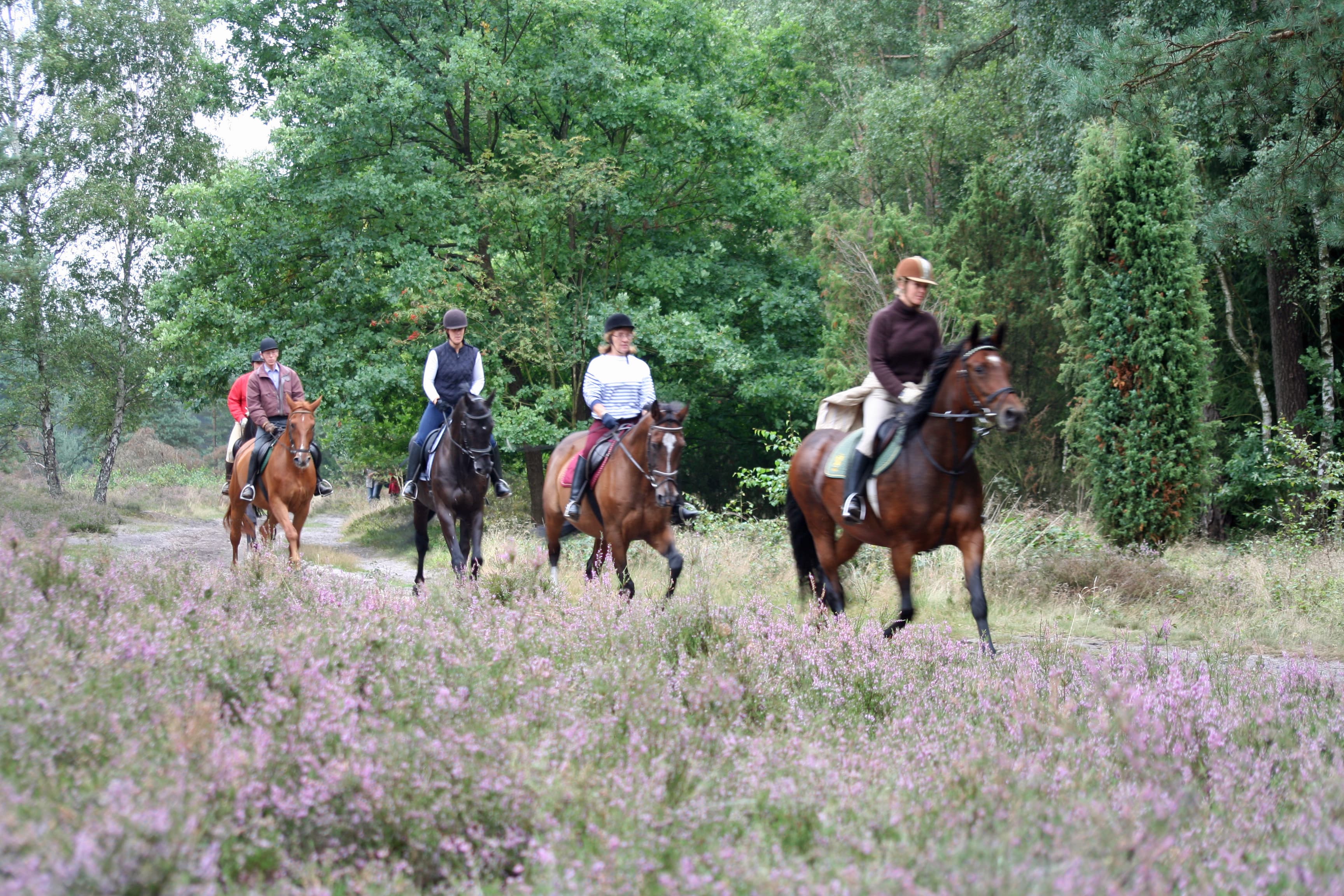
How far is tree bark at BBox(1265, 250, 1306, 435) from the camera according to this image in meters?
20.9

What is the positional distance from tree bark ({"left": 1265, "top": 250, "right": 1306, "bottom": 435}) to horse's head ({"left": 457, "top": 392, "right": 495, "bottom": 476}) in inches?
670

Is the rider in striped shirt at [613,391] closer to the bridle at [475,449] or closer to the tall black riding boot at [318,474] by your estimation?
the bridle at [475,449]

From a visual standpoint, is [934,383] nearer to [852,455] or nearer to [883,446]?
[883,446]

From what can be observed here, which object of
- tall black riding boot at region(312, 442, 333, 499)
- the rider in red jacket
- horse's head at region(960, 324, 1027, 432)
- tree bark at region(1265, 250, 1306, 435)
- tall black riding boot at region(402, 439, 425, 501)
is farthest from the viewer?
tree bark at region(1265, 250, 1306, 435)

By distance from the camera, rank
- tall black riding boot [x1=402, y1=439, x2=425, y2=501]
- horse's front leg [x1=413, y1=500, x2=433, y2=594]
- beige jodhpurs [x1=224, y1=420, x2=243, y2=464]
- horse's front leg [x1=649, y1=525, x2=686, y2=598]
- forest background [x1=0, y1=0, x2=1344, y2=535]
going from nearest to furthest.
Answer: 1. horse's front leg [x1=649, y1=525, x2=686, y2=598]
2. tall black riding boot [x1=402, y1=439, x2=425, y2=501]
3. horse's front leg [x1=413, y1=500, x2=433, y2=594]
4. beige jodhpurs [x1=224, y1=420, x2=243, y2=464]
5. forest background [x1=0, y1=0, x2=1344, y2=535]

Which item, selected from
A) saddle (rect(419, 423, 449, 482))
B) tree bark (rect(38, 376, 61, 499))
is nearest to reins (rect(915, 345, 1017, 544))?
saddle (rect(419, 423, 449, 482))

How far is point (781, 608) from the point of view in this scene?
24.7 feet

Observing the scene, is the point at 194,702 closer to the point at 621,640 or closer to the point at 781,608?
the point at 621,640

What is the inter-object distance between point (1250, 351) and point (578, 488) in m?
19.8

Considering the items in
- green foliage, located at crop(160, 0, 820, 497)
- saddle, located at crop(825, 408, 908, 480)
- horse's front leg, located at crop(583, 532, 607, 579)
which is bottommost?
horse's front leg, located at crop(583, 532, 607, 579)

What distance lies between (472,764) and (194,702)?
111 cm

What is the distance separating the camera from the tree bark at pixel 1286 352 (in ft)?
68.5

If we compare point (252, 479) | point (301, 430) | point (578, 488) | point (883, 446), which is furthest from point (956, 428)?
point (252, 479)

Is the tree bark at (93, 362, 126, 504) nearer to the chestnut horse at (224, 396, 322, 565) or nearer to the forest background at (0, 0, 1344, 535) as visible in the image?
the forest background at (0, 0, 1344, 535)
